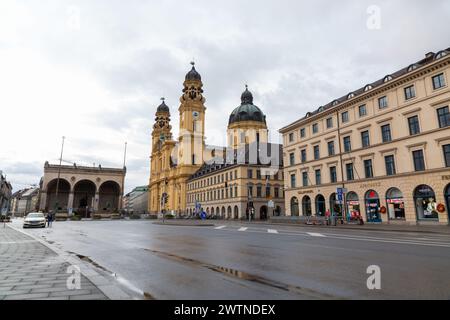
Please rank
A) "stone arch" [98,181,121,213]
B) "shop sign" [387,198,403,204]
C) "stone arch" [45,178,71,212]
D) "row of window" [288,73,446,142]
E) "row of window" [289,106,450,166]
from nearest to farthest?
"row of window" [289,106,450,166] < "row of window" [288,73,446,142] < "shop sign" [387,198,403,204] < "stone arch" [45,178,71,212] < "stone arch" [98,181,121,213]

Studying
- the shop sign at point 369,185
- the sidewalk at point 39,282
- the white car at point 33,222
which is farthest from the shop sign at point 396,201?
Answer: the white car at point 33,222

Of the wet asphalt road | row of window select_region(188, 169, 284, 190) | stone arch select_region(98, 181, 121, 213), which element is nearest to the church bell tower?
row of window select_region(188, 169, 284, 190)

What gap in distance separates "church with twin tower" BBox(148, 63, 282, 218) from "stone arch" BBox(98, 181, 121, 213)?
556 inches

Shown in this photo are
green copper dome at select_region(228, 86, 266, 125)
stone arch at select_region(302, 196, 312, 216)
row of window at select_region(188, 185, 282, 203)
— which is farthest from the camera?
green copper dome at select_region(228, 86, 266, 125)

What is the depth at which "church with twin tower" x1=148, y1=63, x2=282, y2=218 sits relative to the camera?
9038cm

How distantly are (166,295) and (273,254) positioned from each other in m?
5.63

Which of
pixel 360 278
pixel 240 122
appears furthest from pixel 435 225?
pixel 240 122

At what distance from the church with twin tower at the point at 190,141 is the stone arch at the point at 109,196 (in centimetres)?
1413

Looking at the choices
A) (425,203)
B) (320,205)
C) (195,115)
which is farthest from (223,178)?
(425,203)

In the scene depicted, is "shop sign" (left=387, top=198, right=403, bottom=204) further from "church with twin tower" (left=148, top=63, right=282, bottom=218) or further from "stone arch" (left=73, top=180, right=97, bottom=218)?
"stone arch" (left=73, top=180, right=97, bottom=218)

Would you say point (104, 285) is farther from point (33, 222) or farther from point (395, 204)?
point (395, 204)

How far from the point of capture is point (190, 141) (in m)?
99.2

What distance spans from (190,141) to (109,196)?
45.6 metres

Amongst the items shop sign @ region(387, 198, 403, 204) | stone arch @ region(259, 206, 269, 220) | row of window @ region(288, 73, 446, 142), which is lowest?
stone arch @ region(259, 206, 269, 220)
